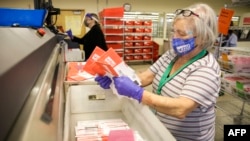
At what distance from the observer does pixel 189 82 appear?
3.68 ft

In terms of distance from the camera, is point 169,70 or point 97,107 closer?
point 169,70

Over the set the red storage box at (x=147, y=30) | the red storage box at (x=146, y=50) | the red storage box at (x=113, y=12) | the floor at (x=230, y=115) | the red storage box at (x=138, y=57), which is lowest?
the floor at (x=230, y=115)

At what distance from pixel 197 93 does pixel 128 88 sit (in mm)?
352

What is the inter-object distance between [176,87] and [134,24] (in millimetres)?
6069

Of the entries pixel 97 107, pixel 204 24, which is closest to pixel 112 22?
pixel 97 107

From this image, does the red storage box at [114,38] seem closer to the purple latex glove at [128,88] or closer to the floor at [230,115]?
the floor at [230,115]

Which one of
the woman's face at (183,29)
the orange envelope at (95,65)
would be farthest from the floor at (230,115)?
the orange envelope at (95,65)

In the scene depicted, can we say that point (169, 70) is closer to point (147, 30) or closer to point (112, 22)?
point (112, 22)

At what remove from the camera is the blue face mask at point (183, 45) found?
1.23 metres

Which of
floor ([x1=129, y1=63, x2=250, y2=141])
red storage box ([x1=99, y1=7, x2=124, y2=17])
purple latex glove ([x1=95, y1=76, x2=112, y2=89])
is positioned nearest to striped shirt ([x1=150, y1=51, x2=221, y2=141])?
purple latex glove ([x1=95, y1=76, x2=112, y2=89])

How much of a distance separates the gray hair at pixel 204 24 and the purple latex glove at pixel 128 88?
1.52 feet

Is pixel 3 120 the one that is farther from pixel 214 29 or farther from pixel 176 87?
pixel 214 29

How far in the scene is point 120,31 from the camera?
682 cm

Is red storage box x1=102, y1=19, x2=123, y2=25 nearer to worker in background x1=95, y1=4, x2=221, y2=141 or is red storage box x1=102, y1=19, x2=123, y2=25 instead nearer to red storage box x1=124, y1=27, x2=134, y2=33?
red storage box x1=124, y1=27, x2=134, y2=33
